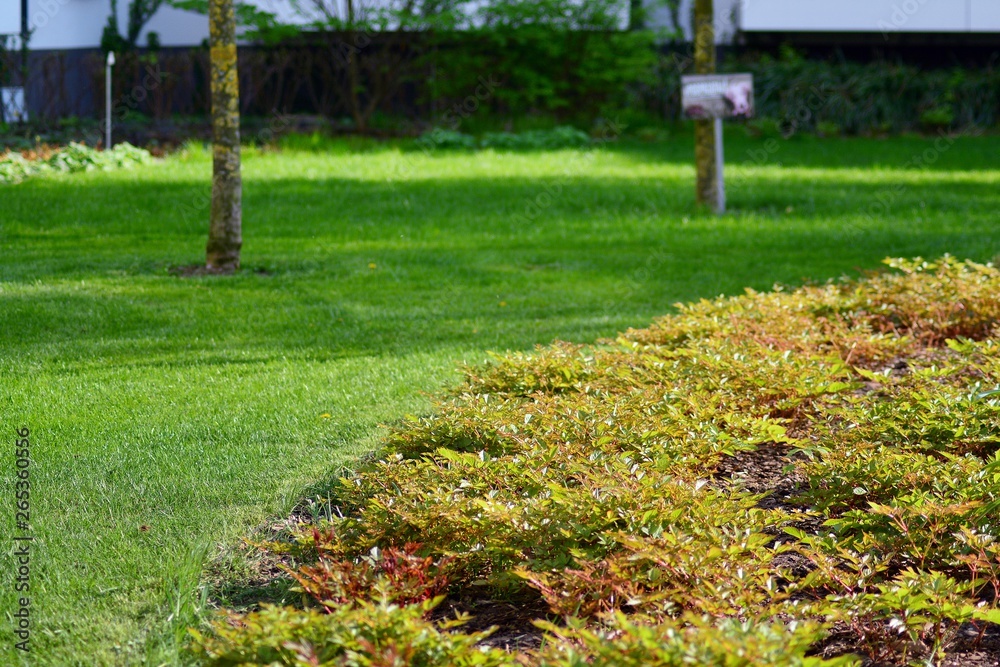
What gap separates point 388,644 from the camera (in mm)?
2203

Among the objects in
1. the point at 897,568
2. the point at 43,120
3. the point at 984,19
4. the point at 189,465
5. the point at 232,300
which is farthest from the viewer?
the point at 984,19

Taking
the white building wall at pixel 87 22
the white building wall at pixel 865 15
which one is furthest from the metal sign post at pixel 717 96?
the white building wall at pixel 865 15

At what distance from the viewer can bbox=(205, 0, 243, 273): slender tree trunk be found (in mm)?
6840

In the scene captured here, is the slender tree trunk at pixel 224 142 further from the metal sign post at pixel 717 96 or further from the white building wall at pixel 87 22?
the white building wall at pixel 87 22

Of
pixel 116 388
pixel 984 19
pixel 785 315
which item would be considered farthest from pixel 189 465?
pixel 984 19

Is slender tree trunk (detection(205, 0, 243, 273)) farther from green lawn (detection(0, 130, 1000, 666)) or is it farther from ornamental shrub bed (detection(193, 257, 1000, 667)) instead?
ornamental shrub bed (detection(193, 257, 1000, 667))

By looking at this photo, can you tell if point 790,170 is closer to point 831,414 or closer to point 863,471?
point 831,414

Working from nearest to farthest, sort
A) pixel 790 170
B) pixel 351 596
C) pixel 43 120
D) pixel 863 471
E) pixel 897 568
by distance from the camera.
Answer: pixel 351 596 < pixel 897 568 < pixel 863 471 < pixel 790 170 < pixel 43 120

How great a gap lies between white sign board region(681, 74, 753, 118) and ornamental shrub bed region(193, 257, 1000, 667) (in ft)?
18.6

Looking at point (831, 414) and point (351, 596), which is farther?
point (831, 414)

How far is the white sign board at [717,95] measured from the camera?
9.66m

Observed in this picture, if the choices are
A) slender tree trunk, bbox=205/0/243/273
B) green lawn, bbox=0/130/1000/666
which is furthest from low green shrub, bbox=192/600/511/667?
slender tree trunk, bbox=205/0/243/273

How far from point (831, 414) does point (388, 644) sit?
2376mm

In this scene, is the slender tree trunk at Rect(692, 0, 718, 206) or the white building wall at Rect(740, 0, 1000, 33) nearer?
the slender tree trunk at Rect(692, 0, 718, 206)
